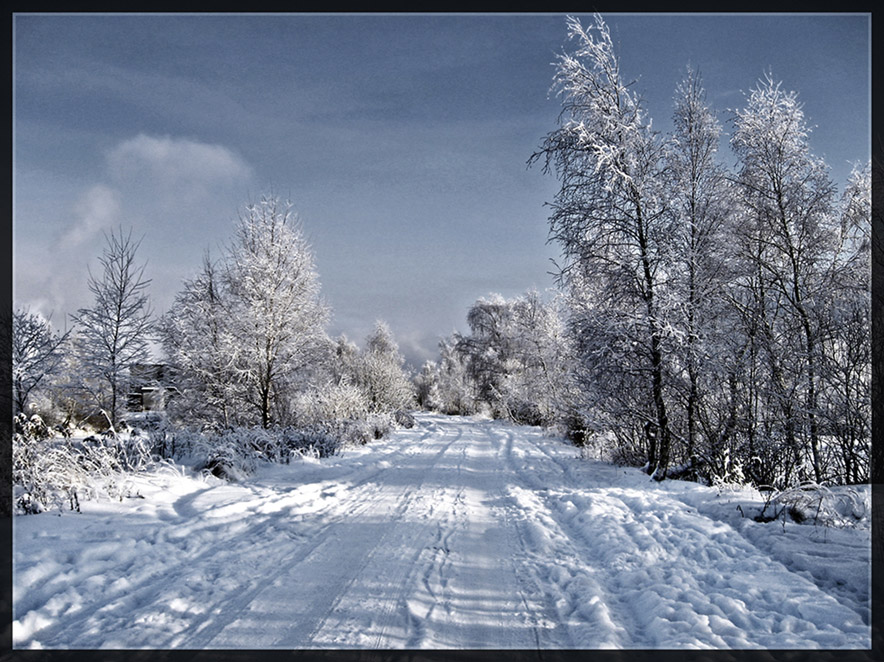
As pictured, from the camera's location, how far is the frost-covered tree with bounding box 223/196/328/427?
15.1 meters

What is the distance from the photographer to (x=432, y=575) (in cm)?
439

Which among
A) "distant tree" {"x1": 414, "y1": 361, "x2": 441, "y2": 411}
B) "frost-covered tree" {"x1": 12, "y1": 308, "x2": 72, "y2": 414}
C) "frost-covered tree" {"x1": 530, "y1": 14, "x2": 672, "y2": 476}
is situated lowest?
"distant tree" {"x1": 414, "y1": 361, "x2": 441, "y2": 411}

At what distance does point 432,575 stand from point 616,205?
7.90m

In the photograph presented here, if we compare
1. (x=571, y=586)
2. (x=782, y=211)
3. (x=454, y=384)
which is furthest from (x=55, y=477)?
(x=454, y=384)

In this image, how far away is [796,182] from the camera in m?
11.8

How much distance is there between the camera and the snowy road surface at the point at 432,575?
3326mm

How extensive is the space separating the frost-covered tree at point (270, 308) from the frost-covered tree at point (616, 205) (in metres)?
9.64

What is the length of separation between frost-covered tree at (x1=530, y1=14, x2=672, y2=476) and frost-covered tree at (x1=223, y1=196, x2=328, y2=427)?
964 cm

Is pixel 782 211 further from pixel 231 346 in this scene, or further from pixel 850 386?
pixel 231 346

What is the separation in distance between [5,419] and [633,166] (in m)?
12.7

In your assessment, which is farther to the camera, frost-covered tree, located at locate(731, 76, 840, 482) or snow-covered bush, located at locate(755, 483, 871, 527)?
frost-covered tree, located at locate(731, 76, 840, 482)

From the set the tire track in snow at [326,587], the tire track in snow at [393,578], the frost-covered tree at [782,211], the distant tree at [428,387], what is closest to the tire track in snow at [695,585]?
the tire track in snow at [393,578]

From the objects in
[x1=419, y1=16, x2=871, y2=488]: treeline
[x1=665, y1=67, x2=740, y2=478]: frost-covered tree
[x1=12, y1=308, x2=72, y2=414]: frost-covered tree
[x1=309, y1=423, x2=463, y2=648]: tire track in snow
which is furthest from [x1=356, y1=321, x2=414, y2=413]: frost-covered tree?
[x1=309, y1=423, x2=463, y2=648]: tire track in snow

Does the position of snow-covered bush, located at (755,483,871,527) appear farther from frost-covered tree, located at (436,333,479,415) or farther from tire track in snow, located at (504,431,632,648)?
frost-covered tree, located at (436,333,479,415)
